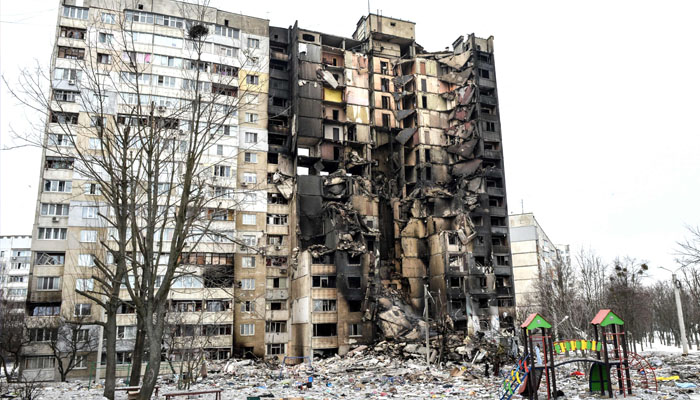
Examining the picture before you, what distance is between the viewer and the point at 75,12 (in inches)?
2173

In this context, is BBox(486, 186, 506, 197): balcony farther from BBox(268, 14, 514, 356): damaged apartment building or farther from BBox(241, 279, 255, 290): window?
BBox(241, 279, 255, 290): window

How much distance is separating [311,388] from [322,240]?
95.1ft

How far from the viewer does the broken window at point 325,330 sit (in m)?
50.2

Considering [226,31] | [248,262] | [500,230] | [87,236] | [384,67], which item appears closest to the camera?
[87,236]

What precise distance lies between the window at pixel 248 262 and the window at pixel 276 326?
21.4 ft

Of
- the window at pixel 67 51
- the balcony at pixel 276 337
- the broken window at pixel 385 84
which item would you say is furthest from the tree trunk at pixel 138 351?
the broken window at pixel 385 84

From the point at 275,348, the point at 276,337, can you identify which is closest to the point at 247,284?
the point at 276,337

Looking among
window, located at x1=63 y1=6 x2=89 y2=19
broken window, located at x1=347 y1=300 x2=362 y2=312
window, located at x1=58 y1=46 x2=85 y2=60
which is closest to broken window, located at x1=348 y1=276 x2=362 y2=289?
broken window, located at x1=347 y1=300 x2=362 y2=312

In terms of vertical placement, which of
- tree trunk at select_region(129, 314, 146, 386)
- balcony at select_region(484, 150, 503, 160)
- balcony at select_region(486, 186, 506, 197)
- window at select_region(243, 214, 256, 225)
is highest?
balcony at select_region(484, 150, 503, 160)

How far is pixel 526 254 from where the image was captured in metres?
88.6

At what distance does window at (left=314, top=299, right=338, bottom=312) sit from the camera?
50366mm

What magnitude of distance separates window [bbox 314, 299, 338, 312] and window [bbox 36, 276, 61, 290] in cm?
2485

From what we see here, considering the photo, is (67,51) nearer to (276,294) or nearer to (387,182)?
Answer: (276,294)

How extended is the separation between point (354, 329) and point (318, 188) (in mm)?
15852
